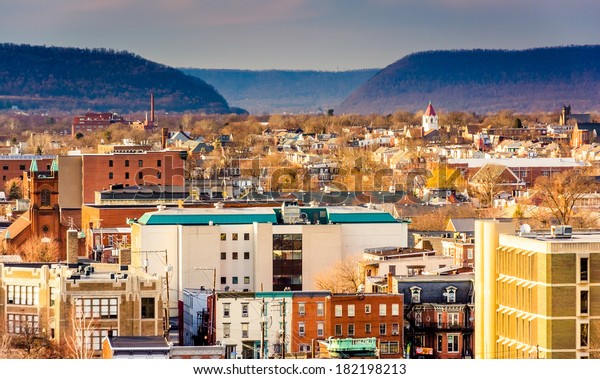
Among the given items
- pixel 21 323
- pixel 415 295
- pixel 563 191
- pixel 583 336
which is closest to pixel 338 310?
pixel 415 295

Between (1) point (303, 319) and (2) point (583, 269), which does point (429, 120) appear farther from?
(2) point (583, 269)

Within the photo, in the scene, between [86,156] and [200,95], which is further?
[200,95]

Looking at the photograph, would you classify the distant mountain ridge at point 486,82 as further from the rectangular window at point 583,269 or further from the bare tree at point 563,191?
the rectangular window at point 583,269

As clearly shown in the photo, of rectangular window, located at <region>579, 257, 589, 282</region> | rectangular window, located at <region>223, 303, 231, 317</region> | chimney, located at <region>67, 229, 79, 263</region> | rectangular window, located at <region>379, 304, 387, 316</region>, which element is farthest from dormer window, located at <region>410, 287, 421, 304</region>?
chimney, located at <region>67, 229, 79, 263</region>

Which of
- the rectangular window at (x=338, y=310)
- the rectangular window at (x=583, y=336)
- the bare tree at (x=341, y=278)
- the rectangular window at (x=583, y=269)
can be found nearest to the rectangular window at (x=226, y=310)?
the rectangular window at (x=338, y=310)
